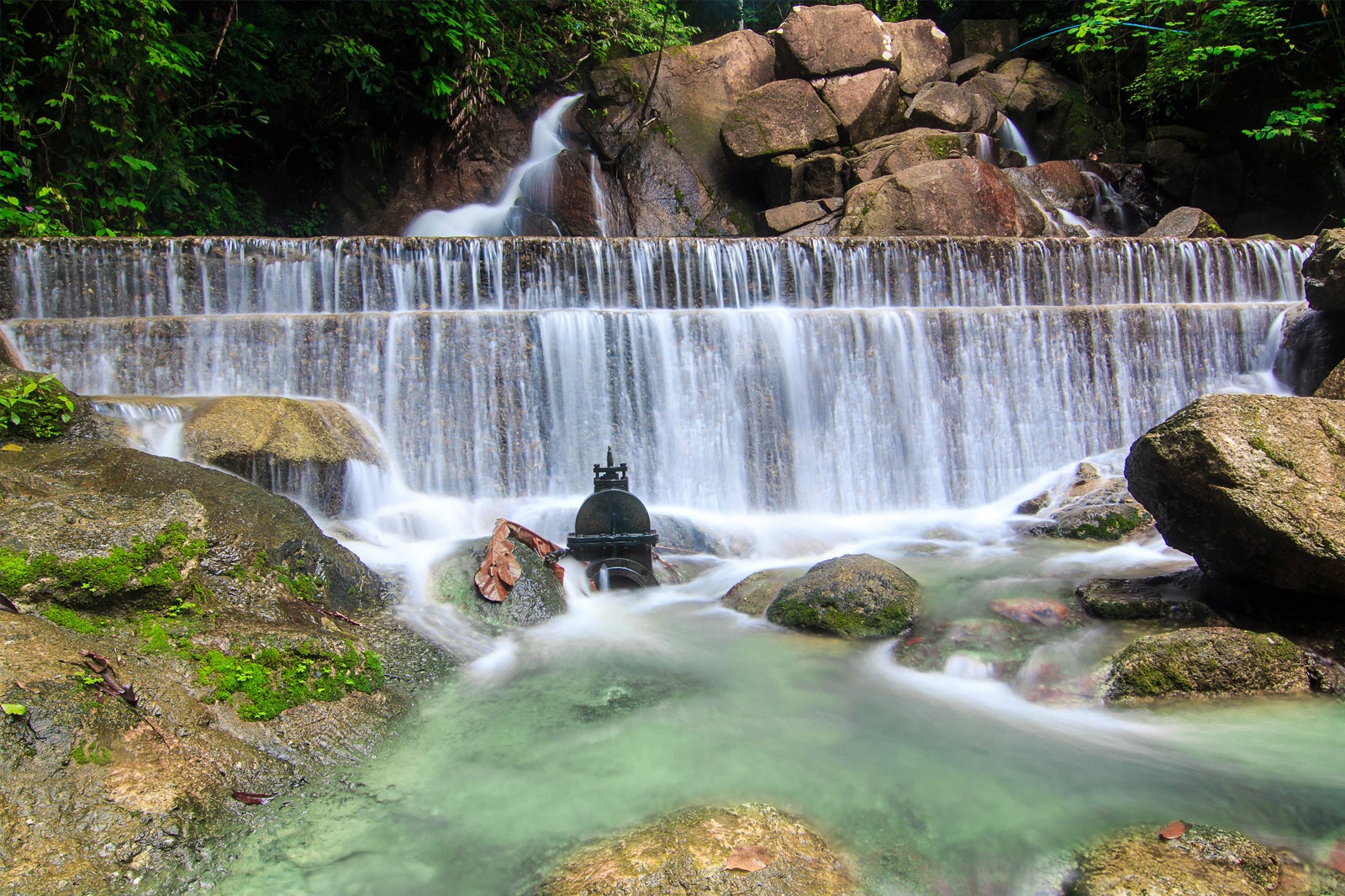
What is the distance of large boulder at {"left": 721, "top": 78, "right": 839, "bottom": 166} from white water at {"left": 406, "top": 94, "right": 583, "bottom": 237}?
134 inches

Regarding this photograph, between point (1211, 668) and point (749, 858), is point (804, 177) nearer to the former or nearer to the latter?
point (1211, 668)

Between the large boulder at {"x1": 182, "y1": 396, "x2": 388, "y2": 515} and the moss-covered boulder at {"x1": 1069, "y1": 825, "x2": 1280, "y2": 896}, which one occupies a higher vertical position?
the large boulder at {"x1": 182, "y1": 396, "x2": 388, "y2": 515}

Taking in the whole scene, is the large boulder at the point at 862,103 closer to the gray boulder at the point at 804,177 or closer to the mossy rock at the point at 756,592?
the gray boulder at the point at 804,177

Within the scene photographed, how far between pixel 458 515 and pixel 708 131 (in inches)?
428

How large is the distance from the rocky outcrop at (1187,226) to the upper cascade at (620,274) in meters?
1.71

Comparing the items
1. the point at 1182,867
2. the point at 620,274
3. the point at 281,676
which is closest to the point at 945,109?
the point at 620,274

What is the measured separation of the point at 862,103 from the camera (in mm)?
14906

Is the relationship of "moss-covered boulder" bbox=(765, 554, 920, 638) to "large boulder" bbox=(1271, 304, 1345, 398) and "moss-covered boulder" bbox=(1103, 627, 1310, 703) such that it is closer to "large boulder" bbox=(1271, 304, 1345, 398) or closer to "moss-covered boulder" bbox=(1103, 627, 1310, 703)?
"moss-covered boulder" bbox=(1103, 627, 1310, 703)

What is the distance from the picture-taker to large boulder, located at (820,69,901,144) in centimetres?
1487

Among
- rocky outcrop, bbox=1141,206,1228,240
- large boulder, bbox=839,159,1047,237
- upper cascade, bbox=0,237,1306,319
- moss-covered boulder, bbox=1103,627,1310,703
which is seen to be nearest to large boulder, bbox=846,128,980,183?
large boulder, bbox=839,159,1047,237

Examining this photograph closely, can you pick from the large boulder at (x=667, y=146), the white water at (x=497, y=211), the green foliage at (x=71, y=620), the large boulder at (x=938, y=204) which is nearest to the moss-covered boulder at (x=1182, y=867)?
the green foliage at (x=71, y=620)

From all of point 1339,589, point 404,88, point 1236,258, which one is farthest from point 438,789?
point 404,88

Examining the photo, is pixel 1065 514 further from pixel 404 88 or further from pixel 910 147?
pixel 404 88

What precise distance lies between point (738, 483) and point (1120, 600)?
4.39 m
